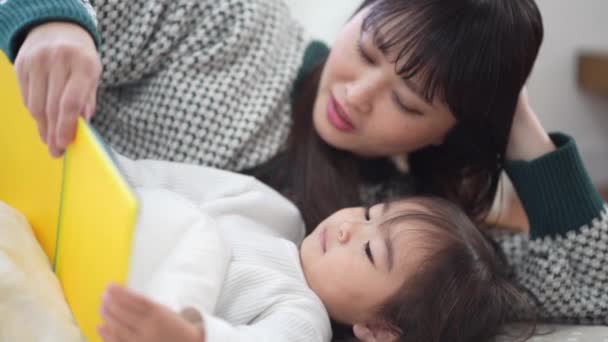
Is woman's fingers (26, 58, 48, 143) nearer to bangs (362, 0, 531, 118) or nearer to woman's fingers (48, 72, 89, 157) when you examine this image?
woman's fingers (48, 72, 89, 157)

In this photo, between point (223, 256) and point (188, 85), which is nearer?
point (223, 256)

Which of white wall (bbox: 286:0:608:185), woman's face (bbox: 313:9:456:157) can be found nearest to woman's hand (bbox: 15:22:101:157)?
woman's face (bbox: 313:9:456:157)

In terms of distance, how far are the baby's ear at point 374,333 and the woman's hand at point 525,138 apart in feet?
1.44

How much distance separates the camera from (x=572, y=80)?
7.30 feet

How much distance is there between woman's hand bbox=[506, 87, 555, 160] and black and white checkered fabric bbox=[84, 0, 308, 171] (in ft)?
1.29

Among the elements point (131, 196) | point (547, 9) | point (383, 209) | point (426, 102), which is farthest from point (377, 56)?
point (547, 9)

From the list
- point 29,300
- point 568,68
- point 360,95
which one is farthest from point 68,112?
point 568,68

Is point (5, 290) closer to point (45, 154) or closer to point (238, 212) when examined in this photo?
point (45, 154)

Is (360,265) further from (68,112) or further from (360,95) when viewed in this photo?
(68,112)

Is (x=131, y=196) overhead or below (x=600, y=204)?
overhead

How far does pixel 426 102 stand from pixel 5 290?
0.64 meters

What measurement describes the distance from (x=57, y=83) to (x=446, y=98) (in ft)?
1.93

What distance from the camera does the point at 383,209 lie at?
98cm

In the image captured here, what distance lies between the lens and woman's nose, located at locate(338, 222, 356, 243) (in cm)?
95
